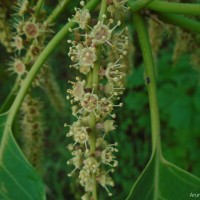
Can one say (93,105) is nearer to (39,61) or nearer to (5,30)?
(39,61)

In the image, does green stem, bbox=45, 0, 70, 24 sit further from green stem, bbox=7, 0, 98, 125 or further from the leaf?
the leaf

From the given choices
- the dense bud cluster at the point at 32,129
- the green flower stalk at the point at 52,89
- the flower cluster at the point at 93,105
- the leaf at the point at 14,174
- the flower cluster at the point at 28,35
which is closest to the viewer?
the flower cluster at the point at 93,105

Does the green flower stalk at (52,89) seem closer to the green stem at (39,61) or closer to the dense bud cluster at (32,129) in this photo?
the dense bud cluster at (32,129)

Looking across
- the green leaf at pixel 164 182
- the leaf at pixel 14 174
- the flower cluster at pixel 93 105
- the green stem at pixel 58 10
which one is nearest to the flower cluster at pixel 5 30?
the green stem at pixel 58 10

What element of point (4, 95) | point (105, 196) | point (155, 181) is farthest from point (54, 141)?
point (155, 181)

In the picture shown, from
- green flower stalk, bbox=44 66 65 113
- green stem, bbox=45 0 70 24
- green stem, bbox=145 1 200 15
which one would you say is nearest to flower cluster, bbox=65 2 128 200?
green stem, bbox=145 1 200 15

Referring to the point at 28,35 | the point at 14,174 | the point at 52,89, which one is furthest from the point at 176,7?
the point at 52,89
